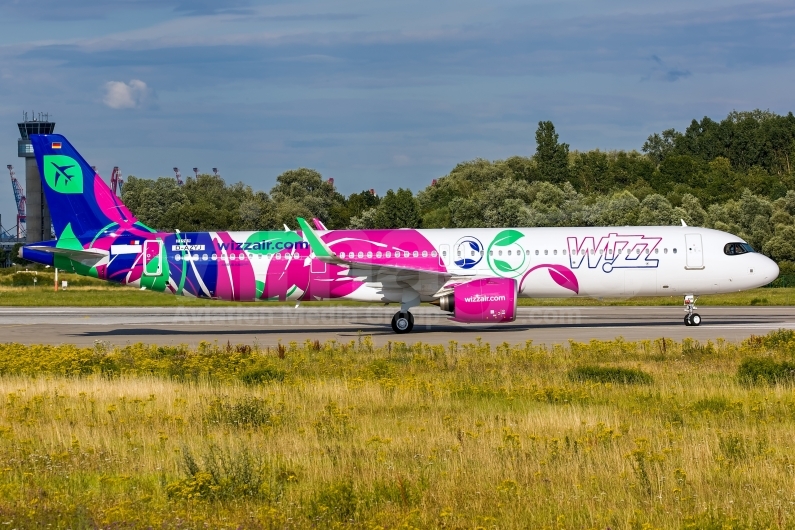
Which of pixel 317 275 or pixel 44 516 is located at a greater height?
pixel 317 275

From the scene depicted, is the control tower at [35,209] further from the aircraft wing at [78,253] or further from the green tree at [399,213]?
the aircraft wing at [78,253]

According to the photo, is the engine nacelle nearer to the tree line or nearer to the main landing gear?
the main landing gear

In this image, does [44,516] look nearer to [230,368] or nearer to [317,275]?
[230,368]

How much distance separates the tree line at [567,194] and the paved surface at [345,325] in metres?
31.4

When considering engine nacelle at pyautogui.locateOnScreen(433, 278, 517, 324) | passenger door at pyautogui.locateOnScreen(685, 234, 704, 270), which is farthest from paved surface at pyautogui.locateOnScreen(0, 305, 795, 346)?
passenger door at pyautogui.locateOnScreen(685, 234, 704, 270)

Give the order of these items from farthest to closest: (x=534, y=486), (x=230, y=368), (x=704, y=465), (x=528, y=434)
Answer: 1. (x=230, y=368)
2. (x=528, y=434)
3. (x=704, y=465)
4. (x=534, y=486)

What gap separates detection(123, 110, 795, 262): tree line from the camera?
80.9 m

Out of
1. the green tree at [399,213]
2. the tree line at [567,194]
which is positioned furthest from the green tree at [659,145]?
the green tree at [399,213]

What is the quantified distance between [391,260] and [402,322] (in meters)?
2.42

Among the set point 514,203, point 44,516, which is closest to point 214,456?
point 44,516

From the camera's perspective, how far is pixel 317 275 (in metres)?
35.2

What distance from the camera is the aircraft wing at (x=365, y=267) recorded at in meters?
33.8

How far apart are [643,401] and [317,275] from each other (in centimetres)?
1927

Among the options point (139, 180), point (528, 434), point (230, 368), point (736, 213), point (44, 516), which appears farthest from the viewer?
point (139, 180)
